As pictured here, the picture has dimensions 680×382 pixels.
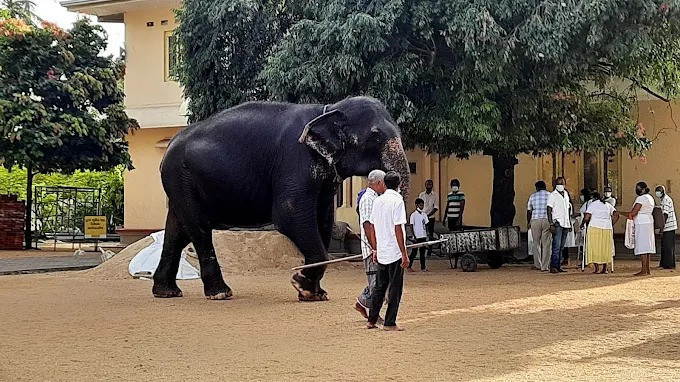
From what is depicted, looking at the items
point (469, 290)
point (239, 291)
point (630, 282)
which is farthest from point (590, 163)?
point (239, 291)

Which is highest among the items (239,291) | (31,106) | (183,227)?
(31,106)

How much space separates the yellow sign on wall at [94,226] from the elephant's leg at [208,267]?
39.3ft

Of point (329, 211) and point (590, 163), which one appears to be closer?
point (329, 211)

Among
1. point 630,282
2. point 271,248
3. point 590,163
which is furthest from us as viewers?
point 590,163

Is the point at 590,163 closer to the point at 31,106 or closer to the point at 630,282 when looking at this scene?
the point at 630,282

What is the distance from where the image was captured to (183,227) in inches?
556

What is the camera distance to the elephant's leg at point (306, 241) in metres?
12.8

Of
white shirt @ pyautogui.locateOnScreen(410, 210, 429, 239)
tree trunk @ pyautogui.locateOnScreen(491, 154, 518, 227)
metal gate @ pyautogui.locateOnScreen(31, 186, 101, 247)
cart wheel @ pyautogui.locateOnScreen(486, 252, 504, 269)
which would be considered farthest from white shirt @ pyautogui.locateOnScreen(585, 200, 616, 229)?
A: metal gate @ pyautogui.locateOnScreen(31, 186, 101, 247)

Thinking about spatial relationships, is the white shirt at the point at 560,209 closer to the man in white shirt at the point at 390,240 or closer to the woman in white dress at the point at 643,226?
the woman in white dress at the point at 643,226

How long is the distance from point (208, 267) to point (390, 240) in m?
4.67

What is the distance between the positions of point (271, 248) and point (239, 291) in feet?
14.7

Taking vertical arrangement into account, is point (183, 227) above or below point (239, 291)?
above

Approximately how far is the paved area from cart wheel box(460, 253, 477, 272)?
802 centimetres

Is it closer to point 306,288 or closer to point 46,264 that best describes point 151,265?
point 46,264
